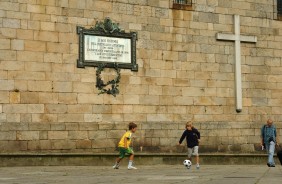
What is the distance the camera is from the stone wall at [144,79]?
18.0 metres

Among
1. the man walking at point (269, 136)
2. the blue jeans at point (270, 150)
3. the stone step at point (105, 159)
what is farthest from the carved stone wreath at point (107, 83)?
the blue jeans at point (270, 150)

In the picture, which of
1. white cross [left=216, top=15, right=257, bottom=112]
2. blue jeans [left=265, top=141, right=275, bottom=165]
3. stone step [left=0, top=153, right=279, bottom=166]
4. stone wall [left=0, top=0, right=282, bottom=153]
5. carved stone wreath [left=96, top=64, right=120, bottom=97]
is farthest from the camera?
white cross [left=216, top=15, right=257, bottom=112]

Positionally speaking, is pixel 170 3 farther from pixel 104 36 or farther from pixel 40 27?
pixel 40 27

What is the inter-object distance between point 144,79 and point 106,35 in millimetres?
1867

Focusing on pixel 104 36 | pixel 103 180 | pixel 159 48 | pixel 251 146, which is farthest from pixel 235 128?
pixel 103 180

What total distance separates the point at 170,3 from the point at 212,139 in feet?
15.7

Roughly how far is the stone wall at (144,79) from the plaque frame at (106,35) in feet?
0.52

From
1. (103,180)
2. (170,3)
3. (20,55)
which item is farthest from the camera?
(170,3)

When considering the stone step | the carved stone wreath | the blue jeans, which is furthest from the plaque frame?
the blue jeans

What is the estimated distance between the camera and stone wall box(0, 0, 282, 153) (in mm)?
18047

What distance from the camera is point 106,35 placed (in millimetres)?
19406

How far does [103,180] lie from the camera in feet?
40.9

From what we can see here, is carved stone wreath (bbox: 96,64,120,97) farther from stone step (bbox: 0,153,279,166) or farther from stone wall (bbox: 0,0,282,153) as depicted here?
stone step (bbox: 0,153,279,166)

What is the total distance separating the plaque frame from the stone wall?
0.16 m
